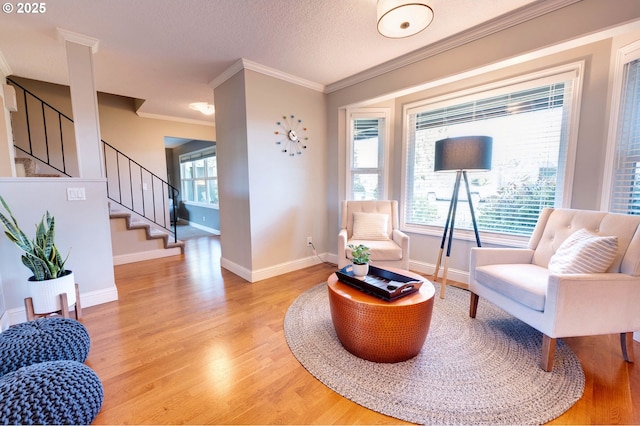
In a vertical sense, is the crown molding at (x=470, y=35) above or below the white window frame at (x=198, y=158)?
above

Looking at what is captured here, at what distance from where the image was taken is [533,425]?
1.24 m

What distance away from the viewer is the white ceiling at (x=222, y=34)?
2061mm

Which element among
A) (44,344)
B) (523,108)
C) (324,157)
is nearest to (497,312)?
(523,108)

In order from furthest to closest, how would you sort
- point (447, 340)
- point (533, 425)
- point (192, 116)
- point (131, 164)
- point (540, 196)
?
point (192, 116), point (131, 164), point (540, 196), point (447, 340), point (533, 425)

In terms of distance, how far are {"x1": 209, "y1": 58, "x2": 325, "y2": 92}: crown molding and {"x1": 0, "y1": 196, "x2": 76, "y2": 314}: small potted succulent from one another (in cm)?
226

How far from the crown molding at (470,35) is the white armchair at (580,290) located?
1.59m

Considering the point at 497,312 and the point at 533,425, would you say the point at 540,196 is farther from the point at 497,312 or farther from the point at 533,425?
the point at 533,425

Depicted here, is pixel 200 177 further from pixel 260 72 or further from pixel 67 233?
pixel 67 233

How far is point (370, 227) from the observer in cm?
320

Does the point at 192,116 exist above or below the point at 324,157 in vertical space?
above

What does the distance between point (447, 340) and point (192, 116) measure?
18.6ft

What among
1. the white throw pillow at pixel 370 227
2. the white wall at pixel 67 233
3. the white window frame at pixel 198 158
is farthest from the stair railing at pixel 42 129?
the white throw pillow at pixel 370 227

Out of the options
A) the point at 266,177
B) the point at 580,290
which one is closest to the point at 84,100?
the point at 266,177

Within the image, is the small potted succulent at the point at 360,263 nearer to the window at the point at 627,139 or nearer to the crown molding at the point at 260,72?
the window at the point at 627,139
